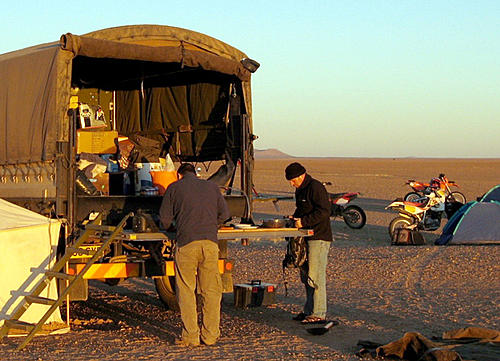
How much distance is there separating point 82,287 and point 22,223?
856 millimetres

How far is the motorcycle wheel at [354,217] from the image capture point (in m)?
20.4

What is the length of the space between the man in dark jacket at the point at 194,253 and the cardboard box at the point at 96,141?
12.3ft

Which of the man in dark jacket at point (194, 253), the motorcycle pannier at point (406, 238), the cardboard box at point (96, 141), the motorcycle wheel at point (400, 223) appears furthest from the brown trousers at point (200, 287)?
the motorcycle wheel at point (400, 223)

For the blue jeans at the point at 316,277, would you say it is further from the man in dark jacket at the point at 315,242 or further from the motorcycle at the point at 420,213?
the motorcycle at the point at 420,213

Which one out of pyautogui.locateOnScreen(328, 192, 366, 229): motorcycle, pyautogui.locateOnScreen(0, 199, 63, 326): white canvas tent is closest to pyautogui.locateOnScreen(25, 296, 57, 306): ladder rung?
pyautogui.locateOnScreen(0, 199, 63, 326): white canvas tent

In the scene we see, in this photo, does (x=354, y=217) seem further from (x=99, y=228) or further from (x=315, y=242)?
(x=99, y=228)

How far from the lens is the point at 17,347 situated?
27.3 feet

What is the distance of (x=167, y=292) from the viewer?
423 inches

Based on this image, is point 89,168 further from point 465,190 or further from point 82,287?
point 465,190

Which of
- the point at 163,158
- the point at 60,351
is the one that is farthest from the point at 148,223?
the point at 163,158

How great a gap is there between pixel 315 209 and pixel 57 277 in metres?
2.78

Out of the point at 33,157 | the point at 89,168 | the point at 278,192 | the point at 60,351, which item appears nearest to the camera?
the point at 60,351

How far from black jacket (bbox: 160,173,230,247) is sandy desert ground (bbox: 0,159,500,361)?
1.04 meters

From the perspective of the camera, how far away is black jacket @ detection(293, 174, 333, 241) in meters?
9.63
